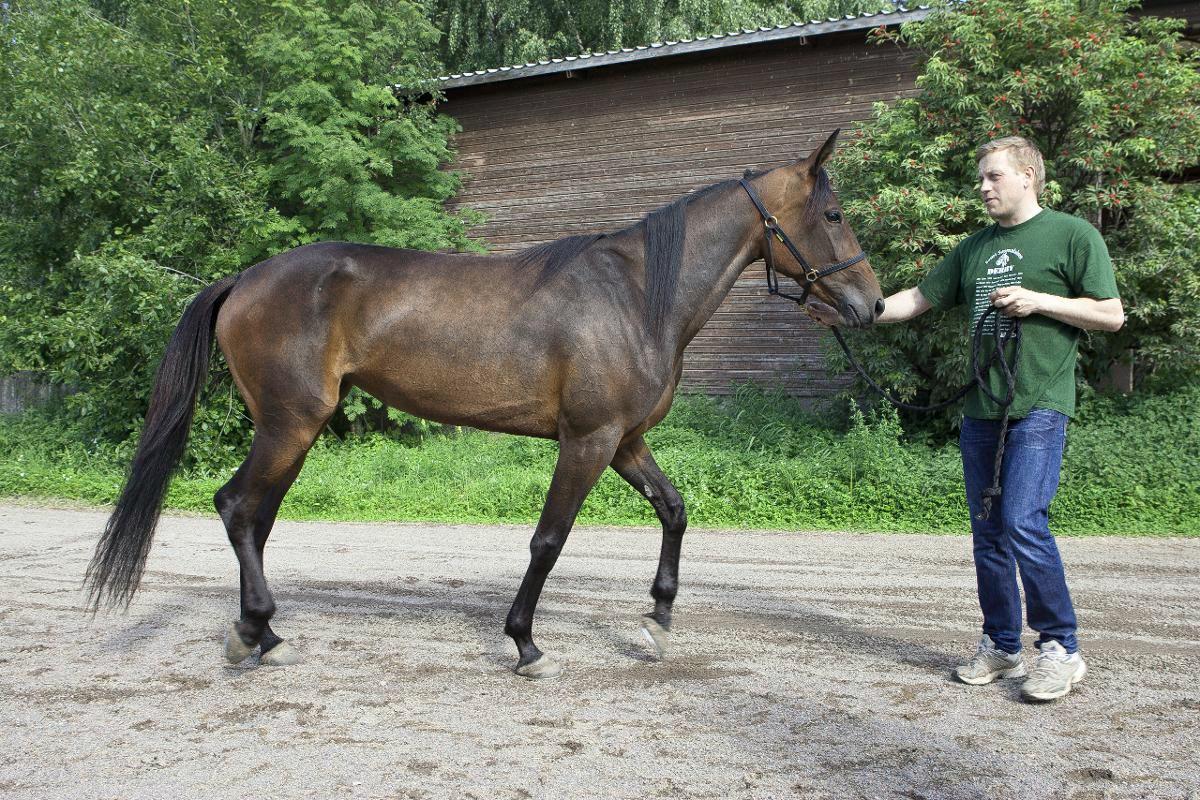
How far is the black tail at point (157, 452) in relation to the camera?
4.17 m

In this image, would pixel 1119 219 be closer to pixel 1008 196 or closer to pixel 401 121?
pixel 1008 196

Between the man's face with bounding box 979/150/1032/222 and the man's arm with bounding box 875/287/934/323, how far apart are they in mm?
633

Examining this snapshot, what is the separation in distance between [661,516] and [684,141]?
1055 centimetres

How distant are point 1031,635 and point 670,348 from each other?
8.27ft

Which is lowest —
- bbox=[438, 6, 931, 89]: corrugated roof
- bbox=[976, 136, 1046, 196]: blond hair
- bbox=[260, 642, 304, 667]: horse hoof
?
bbox=[260, 642, 304, 667]: horse hoof

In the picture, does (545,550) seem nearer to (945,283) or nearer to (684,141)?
(945,283)

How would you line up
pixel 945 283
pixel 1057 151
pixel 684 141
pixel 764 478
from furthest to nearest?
1. pixel 684 141
2. pixel 1057 151
3. pixel 764 478
4. pixel 945 283

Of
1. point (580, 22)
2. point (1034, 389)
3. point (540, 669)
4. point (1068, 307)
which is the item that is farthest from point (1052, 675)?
point (580, 22)

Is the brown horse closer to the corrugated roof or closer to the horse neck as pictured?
the horse neck

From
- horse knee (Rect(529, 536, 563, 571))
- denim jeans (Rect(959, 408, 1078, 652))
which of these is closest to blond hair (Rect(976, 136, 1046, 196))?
denim jeans (Rect(959, 408, 1078, 652))

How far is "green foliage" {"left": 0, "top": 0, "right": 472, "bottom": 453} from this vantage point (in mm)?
12383

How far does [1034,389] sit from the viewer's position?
11.9 feet

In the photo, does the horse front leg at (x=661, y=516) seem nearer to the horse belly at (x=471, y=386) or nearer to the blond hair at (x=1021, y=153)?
the horse belly at (x=471, y=386)

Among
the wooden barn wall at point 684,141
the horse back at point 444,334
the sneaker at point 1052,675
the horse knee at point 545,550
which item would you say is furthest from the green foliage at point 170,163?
the sneaker at point 1052,675
